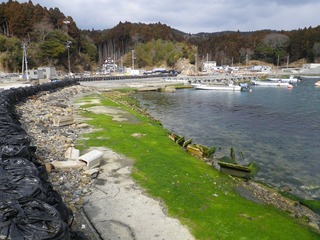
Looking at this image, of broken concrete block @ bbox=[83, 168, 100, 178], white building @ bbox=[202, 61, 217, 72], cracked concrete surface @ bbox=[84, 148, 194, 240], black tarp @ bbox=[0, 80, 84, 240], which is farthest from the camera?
white building @ bbox=[202, 61, 217, 72]

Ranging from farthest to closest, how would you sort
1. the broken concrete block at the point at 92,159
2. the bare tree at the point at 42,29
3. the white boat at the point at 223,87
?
the bare tree at the point at 42,29
the white boat at the point at 223,87
the broken concrete block at the point at 92,159

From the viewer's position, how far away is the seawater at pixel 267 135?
1638cm

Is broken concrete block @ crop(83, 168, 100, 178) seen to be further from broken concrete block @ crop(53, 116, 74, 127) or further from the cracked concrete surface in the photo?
broken concrete block @ crop(53, 116, 74, 127)

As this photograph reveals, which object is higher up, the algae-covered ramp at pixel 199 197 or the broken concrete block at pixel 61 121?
the broken concrete block at pixel 61 121

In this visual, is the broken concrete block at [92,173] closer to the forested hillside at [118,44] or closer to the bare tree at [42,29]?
the forested hillside at [118,44]

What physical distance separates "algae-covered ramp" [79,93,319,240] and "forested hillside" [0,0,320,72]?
84.4 meters

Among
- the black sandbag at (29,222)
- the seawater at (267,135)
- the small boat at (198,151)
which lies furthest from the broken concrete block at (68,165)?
the seawater at (267,135)

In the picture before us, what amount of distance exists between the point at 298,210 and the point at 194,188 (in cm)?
475

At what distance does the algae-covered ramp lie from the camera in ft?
27.2

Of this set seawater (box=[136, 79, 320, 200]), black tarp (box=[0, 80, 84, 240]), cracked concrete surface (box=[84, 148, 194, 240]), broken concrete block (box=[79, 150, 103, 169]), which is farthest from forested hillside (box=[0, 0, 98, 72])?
cracked concrete surface (box=[84, 148, 194, 240])

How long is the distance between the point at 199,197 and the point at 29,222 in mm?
6292

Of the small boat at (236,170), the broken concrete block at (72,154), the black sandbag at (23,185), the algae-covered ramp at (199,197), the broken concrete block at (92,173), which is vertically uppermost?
the black sandbag at (23,185)

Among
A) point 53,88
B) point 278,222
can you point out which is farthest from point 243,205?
point 53,88

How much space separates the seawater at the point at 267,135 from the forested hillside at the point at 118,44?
68491mm
